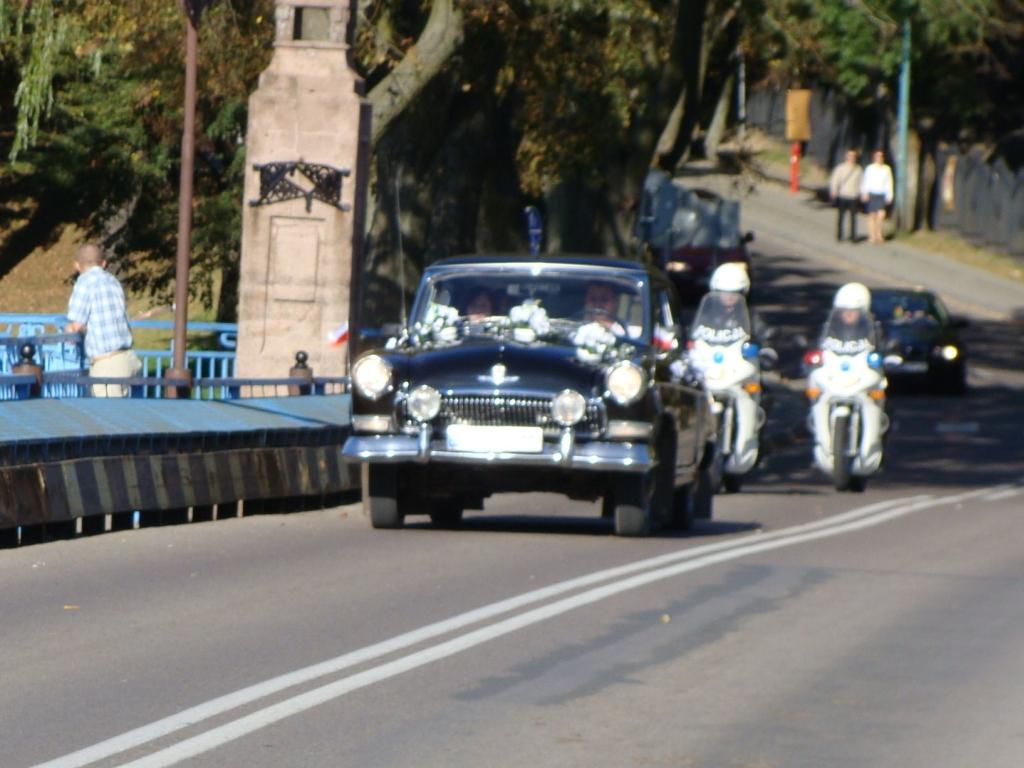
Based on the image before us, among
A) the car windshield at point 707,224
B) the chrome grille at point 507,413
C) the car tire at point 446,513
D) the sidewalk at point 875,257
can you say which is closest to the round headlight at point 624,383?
the chrome grille at point 507,413

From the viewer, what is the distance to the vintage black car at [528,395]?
14.9m

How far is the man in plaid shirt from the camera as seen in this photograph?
18.9m

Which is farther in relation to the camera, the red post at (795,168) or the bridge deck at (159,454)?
the red post at (795,168)

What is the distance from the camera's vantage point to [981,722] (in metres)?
8.95

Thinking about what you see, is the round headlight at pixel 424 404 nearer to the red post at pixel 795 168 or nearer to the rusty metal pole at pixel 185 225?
the rusty metal pole at pixel 185 225

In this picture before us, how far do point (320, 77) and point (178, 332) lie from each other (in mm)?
4382

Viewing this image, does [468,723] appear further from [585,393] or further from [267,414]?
[267,414]

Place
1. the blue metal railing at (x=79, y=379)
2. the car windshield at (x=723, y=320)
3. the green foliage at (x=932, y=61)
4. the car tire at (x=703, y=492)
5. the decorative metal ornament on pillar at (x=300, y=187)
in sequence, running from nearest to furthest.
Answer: the blue metal railing at (x=79, y=379) → the car tire at (x=703, y=492) → the car windshield at (x=723, y=320) → the decorative metal ornament on pillar at (x=300, y=187) → the green foliage at (x=932, y=61)

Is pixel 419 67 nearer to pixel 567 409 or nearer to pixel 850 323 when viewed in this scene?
pixel 850 323

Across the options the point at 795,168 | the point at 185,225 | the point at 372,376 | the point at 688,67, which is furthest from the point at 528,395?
the point at 795,168

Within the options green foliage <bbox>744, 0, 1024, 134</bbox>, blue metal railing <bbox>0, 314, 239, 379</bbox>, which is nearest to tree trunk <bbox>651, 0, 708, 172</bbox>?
blue metal railing <bbox>0, 314, 239, 379</bbox>

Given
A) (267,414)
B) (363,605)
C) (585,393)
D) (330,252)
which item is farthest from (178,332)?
(363,605)

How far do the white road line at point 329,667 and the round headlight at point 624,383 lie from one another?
101 centimetres

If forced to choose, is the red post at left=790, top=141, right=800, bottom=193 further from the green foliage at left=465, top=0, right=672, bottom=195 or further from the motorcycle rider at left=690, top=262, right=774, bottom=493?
the motorcycle rider at left=690, top=262, right=774, bottom=493
